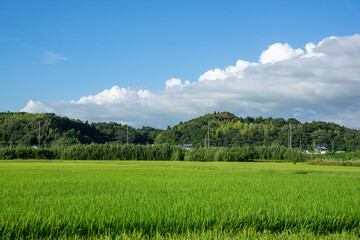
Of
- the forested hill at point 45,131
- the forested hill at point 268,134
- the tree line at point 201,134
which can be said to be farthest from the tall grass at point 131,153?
the forested hill at point 268,134

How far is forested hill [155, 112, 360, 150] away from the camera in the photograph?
207 feet

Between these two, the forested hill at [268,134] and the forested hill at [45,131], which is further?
the forested hill at [268,134]

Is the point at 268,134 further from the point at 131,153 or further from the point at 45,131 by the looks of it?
the point at 45,131

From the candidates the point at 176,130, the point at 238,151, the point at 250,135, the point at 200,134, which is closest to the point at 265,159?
the point at 238,151

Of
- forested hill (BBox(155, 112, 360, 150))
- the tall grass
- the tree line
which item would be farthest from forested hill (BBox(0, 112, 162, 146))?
the tall grass

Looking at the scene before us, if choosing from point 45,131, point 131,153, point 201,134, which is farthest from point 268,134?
point 45,131

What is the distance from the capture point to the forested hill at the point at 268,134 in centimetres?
6300

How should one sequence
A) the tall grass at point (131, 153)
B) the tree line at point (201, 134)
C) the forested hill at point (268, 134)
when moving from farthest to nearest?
the forested hill at point (268, 134)
the tree line at point (201, 134)
the tall grass at point (131, 153)

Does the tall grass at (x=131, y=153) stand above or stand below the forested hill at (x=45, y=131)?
below

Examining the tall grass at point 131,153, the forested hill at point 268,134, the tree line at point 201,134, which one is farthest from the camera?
the forested hill at point 268,134

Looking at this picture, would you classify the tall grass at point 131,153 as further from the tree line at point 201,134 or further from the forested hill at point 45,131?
the forested hill at point 45,131

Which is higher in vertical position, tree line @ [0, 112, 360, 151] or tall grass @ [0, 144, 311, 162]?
tree line @ [0, 112, 360, 151]

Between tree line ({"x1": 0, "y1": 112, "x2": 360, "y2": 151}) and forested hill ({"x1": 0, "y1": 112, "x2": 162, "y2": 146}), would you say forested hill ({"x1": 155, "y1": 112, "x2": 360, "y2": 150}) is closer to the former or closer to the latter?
tree line ({"x1": 0, "y1": 112, "x2": 360, "y2": 151})

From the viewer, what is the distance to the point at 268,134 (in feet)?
220
